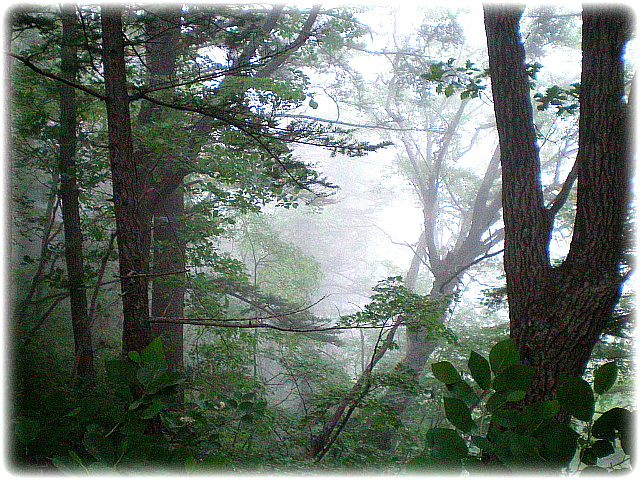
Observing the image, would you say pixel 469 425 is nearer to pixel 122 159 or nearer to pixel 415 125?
pixel 122 159

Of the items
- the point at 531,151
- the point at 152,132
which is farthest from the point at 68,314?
the point at 531,151

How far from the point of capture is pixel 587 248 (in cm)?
219

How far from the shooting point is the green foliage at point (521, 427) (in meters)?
0.76

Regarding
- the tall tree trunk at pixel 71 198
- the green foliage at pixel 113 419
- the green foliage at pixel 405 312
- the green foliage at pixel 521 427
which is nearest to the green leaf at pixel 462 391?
the green foliage at pixel 521 427

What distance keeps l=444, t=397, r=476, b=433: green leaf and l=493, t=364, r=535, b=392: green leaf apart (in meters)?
0.07

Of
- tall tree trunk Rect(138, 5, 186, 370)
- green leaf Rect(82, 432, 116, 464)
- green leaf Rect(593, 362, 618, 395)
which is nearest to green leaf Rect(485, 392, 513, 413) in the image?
green leaf Rect(593, 362, 618, 395)

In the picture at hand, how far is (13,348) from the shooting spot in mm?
4605

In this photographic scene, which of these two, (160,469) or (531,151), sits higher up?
(531,151)

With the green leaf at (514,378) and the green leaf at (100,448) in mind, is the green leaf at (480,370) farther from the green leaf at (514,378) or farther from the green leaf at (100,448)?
the green leaf at (100,448)

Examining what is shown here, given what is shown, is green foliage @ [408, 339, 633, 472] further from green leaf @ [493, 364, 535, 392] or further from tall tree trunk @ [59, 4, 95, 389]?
tall tree trunk @ [59, 4, 95, 389]

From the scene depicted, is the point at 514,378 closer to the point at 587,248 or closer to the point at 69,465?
the point at 69,465

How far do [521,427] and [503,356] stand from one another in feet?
0.38

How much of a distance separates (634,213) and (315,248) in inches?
701

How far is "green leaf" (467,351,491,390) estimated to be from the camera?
832mm
